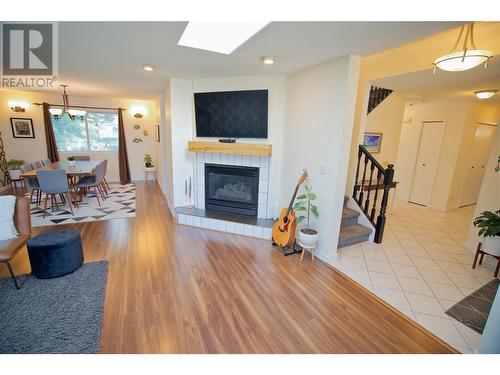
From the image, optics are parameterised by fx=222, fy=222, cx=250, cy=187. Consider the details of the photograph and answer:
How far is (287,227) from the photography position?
2.85 metres

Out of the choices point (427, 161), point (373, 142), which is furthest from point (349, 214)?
point (427, 161)

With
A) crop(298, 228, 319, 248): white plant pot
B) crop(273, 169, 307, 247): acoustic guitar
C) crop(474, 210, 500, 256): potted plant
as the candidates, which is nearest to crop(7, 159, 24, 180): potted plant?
crop(273, 169, 307, 247): acoustic guitar

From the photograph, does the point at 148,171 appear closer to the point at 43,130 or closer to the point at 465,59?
the point at 43,130

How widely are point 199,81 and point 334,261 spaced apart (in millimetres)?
3345

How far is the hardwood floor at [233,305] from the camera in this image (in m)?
1.62

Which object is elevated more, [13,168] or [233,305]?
[13,168]

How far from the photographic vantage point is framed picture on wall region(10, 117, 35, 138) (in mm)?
5566

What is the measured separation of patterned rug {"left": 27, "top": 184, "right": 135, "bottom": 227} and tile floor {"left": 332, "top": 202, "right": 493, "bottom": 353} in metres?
3.96

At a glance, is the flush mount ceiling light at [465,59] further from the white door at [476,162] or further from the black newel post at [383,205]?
the white door at [476,162]

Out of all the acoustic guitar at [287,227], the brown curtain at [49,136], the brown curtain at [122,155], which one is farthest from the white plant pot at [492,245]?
the brown curtain at [49,136]

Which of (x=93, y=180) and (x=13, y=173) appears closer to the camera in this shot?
(x=93, y=180)

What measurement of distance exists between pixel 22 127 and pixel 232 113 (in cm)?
594

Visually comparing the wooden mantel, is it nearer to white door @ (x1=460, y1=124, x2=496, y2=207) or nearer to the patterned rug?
the patterned rug
